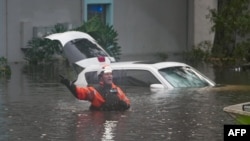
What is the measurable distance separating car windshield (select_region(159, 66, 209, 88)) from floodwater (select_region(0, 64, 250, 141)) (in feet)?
0.90

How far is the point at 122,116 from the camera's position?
49.1 ft

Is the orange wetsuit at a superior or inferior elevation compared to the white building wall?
inferior

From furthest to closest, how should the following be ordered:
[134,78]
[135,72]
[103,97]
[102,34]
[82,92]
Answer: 1. [102,34]
2. [134,78]
3. [135,72]
4. [103,97]
5. [82,92]

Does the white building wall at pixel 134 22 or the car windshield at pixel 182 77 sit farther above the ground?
the white building wall at pixel 134 22

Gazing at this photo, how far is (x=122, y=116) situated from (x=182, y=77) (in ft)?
14.7

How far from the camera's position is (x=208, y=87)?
63.3 feet

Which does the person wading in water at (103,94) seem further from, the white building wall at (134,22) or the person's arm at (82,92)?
the white building wall at (134,22)

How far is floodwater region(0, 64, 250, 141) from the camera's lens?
12.9 m

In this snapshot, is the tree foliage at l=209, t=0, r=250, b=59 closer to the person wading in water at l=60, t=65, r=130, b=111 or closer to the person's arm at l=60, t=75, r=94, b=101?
the person wading in water at l=60, t=65, r=130, b=111

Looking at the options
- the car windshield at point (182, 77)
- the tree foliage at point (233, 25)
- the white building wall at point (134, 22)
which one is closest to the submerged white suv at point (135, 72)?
the car windshield at point (182, 77)

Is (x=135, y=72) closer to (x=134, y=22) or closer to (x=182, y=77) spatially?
(x=182, y=77)

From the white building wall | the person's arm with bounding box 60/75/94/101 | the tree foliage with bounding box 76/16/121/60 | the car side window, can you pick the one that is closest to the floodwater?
the car side window

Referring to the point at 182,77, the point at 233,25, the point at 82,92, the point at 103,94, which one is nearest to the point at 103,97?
the point at 103,94

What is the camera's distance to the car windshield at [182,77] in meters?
18.8
